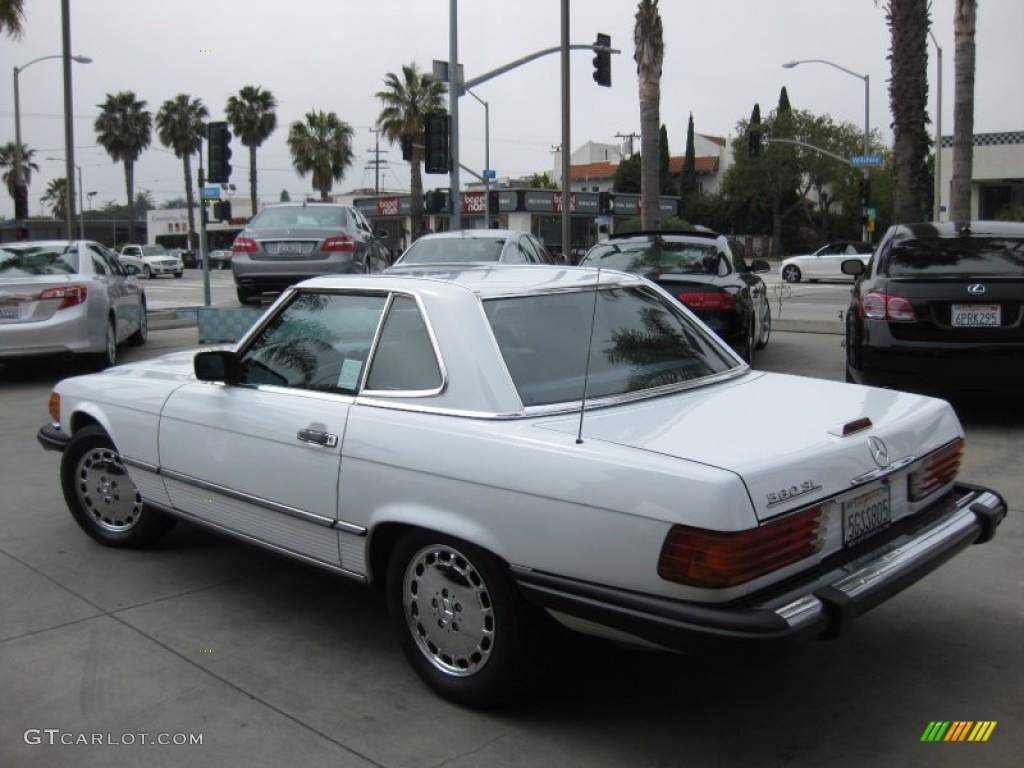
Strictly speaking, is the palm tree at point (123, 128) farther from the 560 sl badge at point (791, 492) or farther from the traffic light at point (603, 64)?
the 560 sl badge at point (791, 492)

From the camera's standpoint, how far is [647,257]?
417 inches

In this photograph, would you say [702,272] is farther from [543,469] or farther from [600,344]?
[543,469]

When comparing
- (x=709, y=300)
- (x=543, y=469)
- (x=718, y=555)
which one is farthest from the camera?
(x=709, y=300)

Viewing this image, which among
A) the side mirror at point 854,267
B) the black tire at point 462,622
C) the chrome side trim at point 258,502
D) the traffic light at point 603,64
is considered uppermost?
the traffic light at point 603,64

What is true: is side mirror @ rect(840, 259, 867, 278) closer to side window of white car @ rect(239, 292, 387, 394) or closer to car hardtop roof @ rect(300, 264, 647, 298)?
car hardtop roof @ rect(300, 264, 647, 298)

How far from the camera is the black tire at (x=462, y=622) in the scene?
334cm

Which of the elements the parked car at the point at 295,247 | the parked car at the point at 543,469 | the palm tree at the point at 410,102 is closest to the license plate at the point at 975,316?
the parked car at the point at 543,469

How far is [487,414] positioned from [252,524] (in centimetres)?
136

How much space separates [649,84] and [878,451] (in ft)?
70.1

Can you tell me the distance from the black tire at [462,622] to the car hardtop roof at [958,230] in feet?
20.5

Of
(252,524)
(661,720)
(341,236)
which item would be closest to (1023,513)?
(661,720)

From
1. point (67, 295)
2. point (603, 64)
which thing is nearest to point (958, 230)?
point (67, 295)

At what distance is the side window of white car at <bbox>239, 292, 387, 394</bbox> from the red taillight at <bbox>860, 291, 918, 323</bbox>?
16.0 feet

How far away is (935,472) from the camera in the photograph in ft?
12.8
